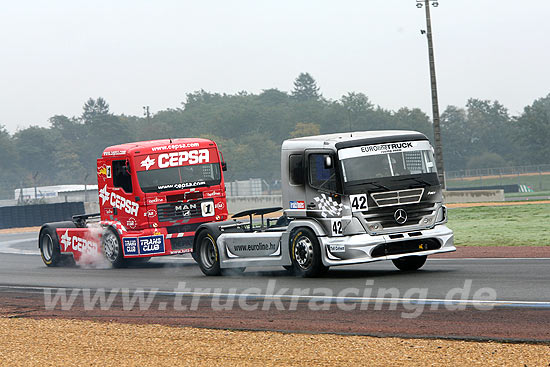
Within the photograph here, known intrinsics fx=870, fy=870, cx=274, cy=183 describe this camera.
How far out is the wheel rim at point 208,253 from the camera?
16058 mm

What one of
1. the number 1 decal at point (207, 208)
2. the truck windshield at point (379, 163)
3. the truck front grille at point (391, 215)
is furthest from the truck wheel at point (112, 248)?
the truck front grille at point (391, 215)

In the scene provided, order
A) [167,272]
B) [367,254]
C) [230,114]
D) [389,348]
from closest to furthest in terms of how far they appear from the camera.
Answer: [389,348], [367,254], [167,272], [230,114]

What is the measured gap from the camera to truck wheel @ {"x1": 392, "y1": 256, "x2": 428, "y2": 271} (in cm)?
1464

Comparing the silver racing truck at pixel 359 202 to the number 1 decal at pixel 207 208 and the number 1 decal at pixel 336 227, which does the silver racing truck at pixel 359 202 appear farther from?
the number 1 decal at pixel 207 208

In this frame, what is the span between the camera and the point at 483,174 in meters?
71.6

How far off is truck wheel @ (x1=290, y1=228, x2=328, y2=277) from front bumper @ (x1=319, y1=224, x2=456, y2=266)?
0.75 ft

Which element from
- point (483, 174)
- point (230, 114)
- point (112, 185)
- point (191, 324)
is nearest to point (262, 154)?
point (230, 114)

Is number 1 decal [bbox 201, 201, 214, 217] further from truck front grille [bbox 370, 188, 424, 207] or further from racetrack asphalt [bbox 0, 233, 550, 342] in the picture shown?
truck front grille [bbox 370, 188, 424, 207]

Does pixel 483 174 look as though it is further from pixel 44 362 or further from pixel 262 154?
pixel 44 362

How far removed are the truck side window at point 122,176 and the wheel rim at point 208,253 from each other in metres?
3.26

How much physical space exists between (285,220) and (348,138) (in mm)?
1970

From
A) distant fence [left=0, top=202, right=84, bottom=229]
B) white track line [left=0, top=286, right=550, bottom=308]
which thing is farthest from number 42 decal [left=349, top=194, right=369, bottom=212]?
distant fence [left=0, top=202, right=84, bottom=229]

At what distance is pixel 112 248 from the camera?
63.3 feet

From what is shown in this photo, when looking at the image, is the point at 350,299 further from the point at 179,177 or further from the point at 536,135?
the point at 536,135
